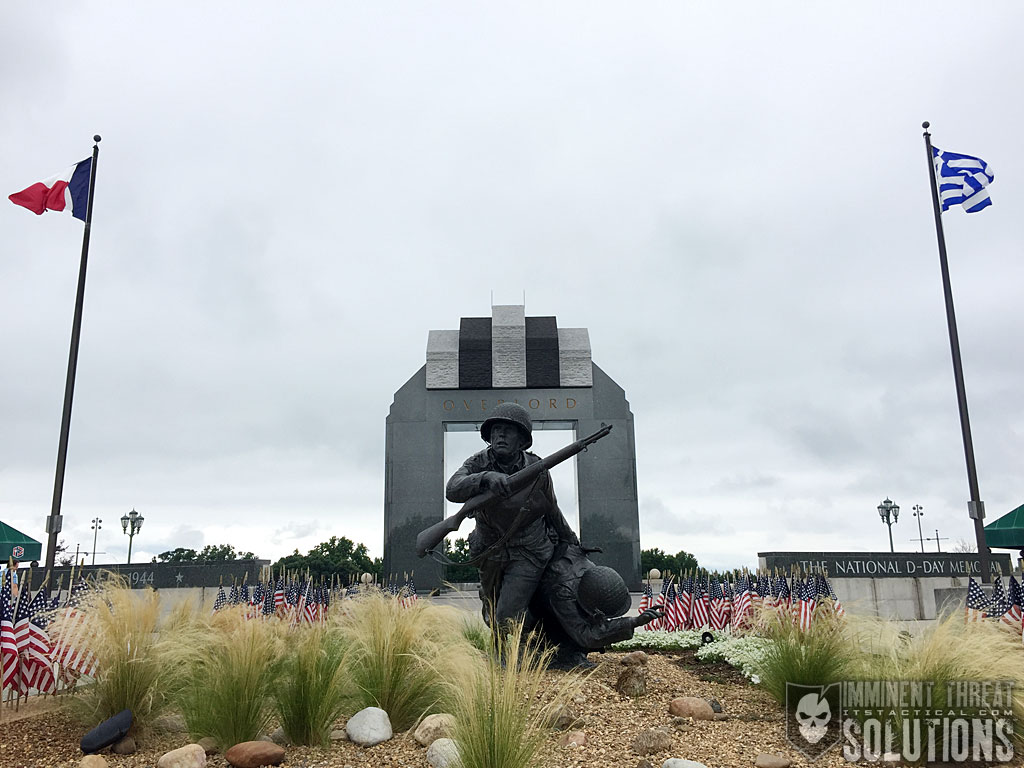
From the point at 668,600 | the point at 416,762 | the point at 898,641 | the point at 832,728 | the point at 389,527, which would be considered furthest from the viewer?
the point at 389,527

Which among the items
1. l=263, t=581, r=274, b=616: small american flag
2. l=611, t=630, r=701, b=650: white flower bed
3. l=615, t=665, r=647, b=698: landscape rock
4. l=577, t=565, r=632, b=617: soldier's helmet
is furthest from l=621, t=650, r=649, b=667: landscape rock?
l=263, t=581, r=274, b=616: small american flag

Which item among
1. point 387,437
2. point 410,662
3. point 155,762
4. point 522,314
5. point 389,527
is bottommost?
point 155,762

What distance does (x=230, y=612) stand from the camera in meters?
9.41

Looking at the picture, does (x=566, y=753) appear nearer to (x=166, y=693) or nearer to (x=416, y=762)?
(x=416, y=762)

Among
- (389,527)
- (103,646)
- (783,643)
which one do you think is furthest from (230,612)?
(389,527)

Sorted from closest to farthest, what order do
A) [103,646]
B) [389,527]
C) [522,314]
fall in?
[103,646], [389,527], [522,314]

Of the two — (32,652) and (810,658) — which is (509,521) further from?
(32,652)

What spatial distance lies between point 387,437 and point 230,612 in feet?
51.3

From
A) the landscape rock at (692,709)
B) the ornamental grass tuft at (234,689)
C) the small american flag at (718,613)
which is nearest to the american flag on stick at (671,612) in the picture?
the small american flag at (718,613)

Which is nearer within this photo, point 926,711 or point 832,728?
point 926,711

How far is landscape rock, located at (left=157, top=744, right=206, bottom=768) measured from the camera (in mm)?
4734

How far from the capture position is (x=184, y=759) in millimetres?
4762

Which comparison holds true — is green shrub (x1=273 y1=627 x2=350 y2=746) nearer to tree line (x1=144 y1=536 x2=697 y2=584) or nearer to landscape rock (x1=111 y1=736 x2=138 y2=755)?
landscape rock (x1=111 y1=736 x2=138 y2=755)

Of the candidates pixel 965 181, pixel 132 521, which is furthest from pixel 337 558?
pixel 965 181
